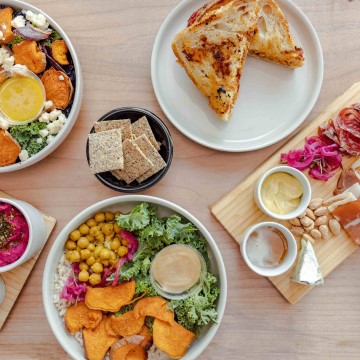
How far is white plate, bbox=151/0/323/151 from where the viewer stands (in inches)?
72.1

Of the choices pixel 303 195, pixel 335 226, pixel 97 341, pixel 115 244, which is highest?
pixel 303 195

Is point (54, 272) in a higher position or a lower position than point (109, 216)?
lower

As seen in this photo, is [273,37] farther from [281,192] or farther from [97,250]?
[97,250]

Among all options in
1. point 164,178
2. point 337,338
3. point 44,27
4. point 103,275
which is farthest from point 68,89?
point 337,338

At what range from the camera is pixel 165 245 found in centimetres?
178

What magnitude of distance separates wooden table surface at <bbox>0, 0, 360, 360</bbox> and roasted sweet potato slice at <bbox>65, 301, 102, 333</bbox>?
6.8 inches

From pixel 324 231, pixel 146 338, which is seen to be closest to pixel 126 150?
pixel 146 338

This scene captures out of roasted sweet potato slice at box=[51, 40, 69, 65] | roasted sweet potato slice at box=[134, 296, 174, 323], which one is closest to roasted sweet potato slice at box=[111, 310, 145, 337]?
roasted sweet potato slice at box=[134, 296, 174, 323]

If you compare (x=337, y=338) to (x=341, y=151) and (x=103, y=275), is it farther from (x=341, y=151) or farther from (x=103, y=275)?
(x=103, y=275)

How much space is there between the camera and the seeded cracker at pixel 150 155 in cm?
172

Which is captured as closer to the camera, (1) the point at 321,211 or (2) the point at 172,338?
(2) the point at 172,338

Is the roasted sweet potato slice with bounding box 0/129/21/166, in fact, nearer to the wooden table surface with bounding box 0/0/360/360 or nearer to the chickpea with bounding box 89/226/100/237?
the wooden table surface with bounding box 0/0/360/360

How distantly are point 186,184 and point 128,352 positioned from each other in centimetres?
64

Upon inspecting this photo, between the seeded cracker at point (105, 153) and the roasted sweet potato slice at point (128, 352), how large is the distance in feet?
2.04
